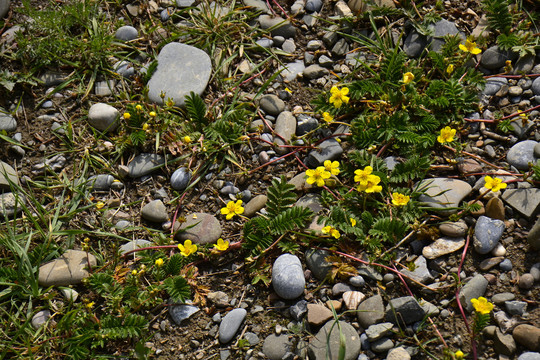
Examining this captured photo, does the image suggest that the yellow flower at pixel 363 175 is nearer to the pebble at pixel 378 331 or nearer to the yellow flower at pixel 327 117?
the yellow flower at pixel 327 117

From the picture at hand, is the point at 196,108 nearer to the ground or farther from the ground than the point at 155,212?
farther from the ground

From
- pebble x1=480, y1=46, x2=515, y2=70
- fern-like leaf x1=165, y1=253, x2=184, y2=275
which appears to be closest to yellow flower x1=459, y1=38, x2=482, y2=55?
pebble x1=480, y1=46, x2=515, y2=70

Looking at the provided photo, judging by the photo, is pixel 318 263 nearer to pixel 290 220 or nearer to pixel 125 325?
pixel 290 220

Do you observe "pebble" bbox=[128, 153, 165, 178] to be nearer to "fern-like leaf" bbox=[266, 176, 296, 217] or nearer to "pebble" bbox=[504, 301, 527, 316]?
"fern-like leaf" bbox=[266, 176, 296, 217]

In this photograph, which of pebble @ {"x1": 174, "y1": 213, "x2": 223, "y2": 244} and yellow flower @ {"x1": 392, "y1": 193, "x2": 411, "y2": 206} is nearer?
yellow flower @ {"x1": 392, "y1": 193, "x2": 411, "y2": 206}

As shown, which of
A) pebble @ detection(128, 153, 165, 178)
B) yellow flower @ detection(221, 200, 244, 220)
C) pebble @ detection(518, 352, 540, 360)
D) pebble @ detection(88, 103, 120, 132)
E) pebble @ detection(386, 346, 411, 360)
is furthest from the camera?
pebble @ detection(88, 103, 120, 132)

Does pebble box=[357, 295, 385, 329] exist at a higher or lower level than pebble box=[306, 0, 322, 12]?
lower

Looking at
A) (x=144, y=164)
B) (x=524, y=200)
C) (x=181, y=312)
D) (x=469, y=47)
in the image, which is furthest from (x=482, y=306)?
(x=144, y=164)

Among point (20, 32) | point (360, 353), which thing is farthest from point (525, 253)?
point (20, 32)
